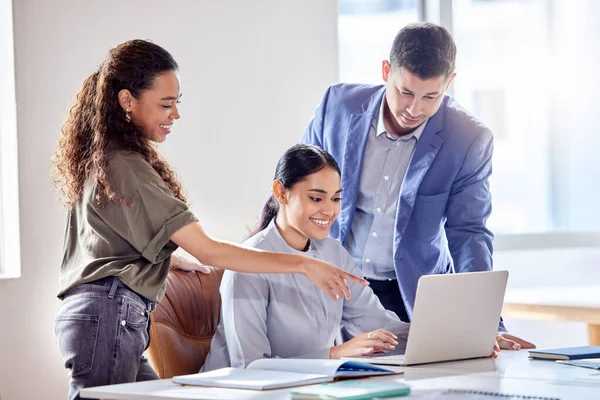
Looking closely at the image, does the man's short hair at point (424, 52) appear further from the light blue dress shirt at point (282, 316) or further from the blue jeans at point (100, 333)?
the blue jeans at point (100, 333)

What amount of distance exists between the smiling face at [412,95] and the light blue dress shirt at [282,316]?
1.47 feet

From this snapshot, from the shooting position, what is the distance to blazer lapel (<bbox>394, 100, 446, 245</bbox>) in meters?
2.82

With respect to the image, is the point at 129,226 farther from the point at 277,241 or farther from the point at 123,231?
the point at 277,241

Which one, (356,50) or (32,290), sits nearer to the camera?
(32,290)

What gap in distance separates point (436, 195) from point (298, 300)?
0.66m

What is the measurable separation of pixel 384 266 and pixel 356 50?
5.87ft

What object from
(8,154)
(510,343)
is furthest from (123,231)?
(8,154)

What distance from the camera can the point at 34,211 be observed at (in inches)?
126

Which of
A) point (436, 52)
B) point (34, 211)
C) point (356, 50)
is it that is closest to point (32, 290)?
point (34, 211)

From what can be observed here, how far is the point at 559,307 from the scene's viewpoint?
3.50m

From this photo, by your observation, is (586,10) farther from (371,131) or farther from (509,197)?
(371,131)

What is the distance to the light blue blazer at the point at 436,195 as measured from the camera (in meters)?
2.82

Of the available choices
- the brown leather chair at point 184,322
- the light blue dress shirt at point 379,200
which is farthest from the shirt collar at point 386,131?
the brown leather chair at point 184,322

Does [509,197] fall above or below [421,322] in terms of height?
above
